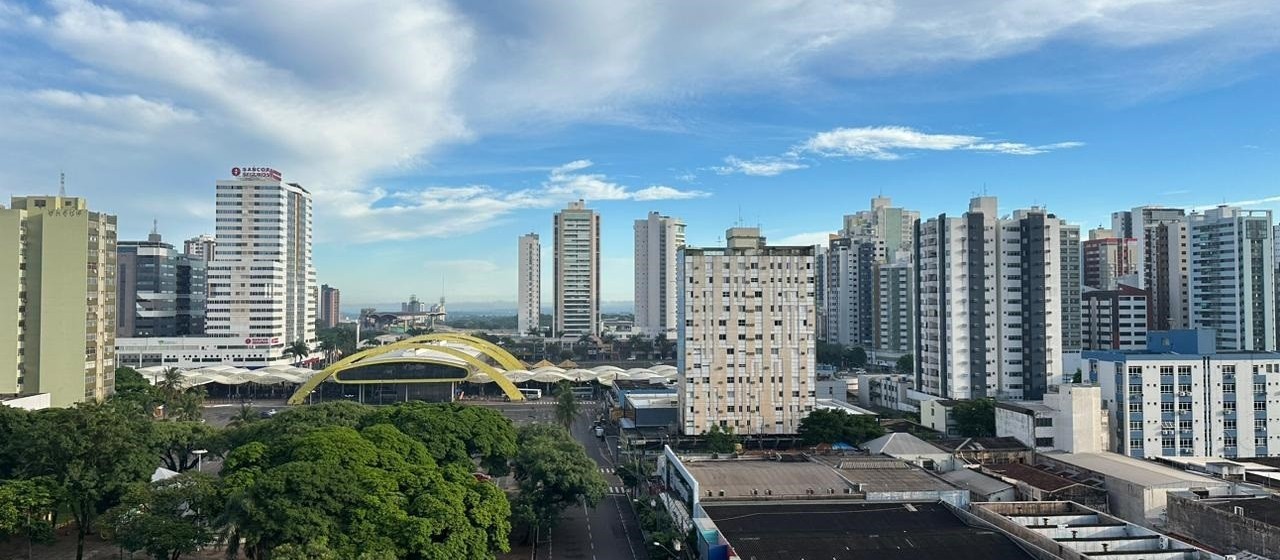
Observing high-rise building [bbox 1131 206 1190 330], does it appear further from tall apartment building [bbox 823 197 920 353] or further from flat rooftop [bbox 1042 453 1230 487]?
flat rooftop [bbox 1042 453 1230 487]

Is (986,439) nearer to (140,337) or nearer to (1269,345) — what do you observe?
(1269,345)

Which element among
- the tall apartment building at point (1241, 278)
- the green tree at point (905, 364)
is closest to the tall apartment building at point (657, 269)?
the green tree at point (905, 364)

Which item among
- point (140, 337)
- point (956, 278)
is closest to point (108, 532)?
point (956, 278)

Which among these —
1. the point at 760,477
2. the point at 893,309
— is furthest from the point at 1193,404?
the point at 893,309

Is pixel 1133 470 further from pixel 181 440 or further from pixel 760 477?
pixel 181 440

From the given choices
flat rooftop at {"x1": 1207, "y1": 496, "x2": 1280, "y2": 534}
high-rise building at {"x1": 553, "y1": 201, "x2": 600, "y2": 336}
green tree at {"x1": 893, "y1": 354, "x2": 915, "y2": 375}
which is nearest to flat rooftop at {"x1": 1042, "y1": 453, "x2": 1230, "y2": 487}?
flat rooftop at {"x1": 1207, "y1": 496, "x2": 1280, "y2": 534}

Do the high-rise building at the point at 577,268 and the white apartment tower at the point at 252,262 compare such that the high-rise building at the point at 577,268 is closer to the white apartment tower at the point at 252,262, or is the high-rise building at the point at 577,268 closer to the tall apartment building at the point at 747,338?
the white apartment tower at the point at 252,262
